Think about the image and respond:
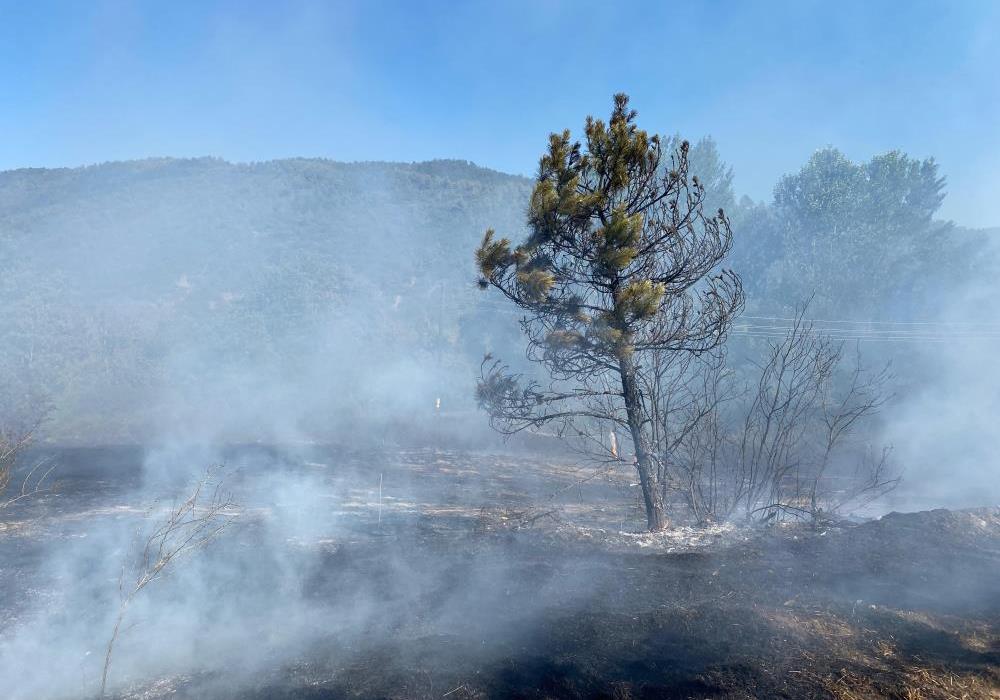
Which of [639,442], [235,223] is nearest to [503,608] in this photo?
[639,442]

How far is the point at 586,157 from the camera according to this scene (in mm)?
8602

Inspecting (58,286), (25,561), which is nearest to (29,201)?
(58,286)

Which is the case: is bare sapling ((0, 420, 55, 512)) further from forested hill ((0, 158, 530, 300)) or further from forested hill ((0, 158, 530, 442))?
forested hill ((0, 158, 530, 300))

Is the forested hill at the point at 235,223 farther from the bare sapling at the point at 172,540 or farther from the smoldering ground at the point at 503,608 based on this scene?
the smoldering ground at the point at 503,608

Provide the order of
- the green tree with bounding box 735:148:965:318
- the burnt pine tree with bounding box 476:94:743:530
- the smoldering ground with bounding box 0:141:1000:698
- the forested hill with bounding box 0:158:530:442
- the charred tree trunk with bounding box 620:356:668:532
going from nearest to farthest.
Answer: the smoldering ground with bounding box 0:141:1000:698
the burnt pine tree with bounding box 476:94:743:530
the charred tree trunk with bounding box 620:356:668:532
the forested hill with bounding box 0:158:530:442
the green tree with bounding box 735:148:965:318

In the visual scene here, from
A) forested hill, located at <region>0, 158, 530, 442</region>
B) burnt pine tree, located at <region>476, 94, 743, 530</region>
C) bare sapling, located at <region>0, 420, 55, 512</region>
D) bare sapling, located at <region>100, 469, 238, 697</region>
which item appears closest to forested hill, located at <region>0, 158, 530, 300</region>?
forested hill, located at <region>0, 158, 530, 442</region>

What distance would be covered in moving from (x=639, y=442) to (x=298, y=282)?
3230cm

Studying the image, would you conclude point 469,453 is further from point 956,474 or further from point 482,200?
point 482,200

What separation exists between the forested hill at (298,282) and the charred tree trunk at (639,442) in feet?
51.0

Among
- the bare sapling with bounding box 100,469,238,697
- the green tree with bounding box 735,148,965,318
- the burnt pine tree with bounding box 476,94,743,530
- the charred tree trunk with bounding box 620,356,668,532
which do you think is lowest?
the bare sapling with bounding box 100,469,238,697

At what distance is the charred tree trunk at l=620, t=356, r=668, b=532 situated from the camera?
30.4 feet

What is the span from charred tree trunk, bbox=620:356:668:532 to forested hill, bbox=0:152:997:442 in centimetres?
1553

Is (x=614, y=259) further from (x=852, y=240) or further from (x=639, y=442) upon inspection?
(x=852, y=240)

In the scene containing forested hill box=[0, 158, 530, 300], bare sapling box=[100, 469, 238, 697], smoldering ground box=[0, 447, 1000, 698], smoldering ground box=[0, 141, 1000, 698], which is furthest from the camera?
forested hill box=[0, 158, 530, 300]
